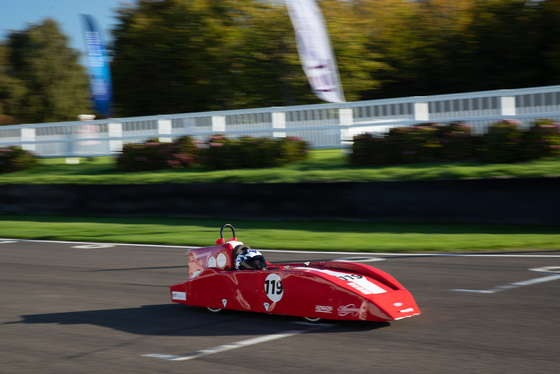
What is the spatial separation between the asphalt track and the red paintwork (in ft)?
0.54

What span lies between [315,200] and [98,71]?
15.6m

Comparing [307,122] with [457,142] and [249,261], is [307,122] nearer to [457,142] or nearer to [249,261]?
[457,142]

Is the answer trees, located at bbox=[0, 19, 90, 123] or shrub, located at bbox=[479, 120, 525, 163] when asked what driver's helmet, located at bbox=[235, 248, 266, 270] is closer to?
shrub, located at bbox=[479, 120, 525, 163]

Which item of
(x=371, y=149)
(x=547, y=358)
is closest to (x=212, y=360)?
(x=547, y=358)

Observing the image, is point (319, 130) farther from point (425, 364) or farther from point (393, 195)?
point (425, 364)

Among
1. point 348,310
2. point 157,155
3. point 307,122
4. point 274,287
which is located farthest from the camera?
point 157,155

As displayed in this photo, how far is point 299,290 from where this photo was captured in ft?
21.8

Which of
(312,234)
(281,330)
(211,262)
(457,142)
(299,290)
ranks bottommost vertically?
(281,330)

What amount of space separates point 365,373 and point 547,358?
1.39 metres

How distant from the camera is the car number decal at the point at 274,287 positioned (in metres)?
6.80

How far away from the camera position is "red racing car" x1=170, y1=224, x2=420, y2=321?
6.31 m

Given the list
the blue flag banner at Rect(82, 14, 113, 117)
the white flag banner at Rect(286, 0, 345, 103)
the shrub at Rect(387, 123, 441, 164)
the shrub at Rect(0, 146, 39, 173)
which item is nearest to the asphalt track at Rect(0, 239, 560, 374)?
the shrub at Rect(387, 123, 441, 164)

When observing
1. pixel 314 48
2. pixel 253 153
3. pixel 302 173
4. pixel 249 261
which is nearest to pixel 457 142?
pixel 302 173

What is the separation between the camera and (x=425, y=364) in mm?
5199
